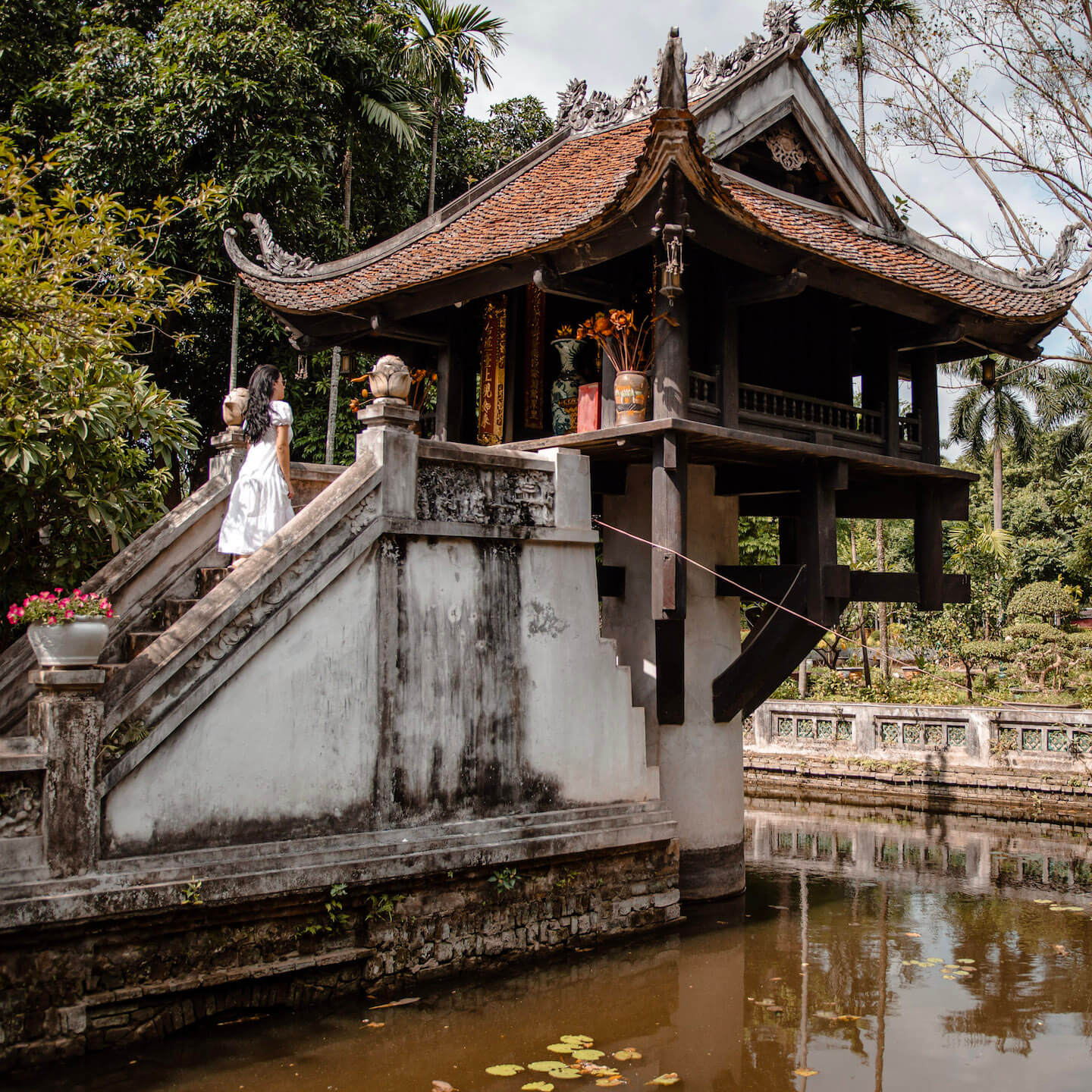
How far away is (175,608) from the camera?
7.25 meters

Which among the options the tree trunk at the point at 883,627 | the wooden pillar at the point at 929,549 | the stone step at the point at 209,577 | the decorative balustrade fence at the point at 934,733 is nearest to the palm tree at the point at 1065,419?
the tree trunk at the point at 883,627

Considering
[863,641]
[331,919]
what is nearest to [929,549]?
[331,919]

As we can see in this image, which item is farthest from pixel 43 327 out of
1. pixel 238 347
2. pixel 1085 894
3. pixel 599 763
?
pixel 238 347

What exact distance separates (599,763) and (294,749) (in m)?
2.39

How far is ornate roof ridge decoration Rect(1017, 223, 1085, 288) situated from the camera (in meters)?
10.2

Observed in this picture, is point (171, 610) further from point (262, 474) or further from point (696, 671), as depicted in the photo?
point (696, 671)

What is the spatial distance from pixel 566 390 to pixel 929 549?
11.8 ft

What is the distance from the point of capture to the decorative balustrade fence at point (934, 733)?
14.1m

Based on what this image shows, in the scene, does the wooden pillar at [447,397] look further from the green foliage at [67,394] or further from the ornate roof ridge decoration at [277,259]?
the green foliage at [67,394]

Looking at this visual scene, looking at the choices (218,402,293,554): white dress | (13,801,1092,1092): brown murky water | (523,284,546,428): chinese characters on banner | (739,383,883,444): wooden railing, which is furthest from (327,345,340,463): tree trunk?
(13,801,1092,1092): brown murky water

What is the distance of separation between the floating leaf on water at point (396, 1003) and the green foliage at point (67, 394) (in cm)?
374

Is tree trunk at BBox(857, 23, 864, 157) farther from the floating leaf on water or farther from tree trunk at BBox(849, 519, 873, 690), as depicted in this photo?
the floating leaf on water

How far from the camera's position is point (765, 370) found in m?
9.66

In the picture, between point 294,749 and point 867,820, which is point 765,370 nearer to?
point 294,749
